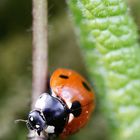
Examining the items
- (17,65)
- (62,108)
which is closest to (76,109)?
(62,108)

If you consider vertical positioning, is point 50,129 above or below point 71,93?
below

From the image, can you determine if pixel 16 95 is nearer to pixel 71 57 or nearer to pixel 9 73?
pixel 9 73

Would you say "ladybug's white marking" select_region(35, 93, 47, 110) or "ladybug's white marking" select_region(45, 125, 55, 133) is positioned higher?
"ladybug's white marking" select_region(35, 93, 47, 110)

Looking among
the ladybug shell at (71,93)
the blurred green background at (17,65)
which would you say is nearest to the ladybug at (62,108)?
the ladybug shell at (71,93)

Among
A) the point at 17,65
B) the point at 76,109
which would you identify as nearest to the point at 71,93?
the point at 76,109

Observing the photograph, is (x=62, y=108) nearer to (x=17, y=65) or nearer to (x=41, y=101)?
(x=41, y=101)

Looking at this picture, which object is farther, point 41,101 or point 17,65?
point 17,65

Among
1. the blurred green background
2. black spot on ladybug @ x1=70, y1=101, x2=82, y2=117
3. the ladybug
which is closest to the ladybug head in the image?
the ladybug

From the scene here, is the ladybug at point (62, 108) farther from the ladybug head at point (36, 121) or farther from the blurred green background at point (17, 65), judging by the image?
the blurred green background at point (17, 65)

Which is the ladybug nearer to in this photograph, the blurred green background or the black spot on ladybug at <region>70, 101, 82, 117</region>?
the black spot on ladybug at <region>70, 101, 82, 117</region>
